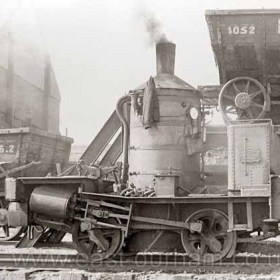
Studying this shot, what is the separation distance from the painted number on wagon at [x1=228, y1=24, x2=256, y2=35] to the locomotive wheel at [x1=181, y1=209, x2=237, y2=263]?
4.50m

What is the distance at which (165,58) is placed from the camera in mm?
9367

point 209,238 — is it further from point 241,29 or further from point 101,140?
point 241,29

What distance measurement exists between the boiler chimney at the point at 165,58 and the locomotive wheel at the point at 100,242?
2957mm

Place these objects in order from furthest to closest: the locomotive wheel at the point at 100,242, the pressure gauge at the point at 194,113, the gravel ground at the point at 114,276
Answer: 1. the pressure gauge at the point at 194,113
2. the locomotive wheel at the point at 100,242
3. the gravel ground at the point at 114,276

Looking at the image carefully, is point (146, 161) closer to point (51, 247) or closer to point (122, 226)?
point (122, 226)

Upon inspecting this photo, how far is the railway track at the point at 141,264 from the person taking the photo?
7.21 m

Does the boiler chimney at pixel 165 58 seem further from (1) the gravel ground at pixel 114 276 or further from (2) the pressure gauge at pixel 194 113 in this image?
(1) the gravel ground at pixel 114 276

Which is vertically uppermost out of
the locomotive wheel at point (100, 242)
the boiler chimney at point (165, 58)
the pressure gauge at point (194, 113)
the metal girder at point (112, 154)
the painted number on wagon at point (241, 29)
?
the painted number on wagon at point (241, 29)

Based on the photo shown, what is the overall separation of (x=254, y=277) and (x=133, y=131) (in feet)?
11.7

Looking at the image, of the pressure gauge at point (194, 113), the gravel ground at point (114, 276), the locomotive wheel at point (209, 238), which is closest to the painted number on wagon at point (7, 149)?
the pressure gauge at point (194, 113)

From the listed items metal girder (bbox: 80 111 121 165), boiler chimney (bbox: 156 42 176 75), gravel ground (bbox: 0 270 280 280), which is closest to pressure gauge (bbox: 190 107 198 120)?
boiler chimney (bbox: 156 42 176 75)

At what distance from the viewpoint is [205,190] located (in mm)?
8602

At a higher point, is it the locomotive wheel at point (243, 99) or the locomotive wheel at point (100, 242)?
the locomotive wheel at point (243, 99)

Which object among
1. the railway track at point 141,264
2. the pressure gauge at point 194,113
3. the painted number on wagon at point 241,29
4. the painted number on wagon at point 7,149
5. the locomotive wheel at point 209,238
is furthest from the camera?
the painted number on wagon at point 7,149
